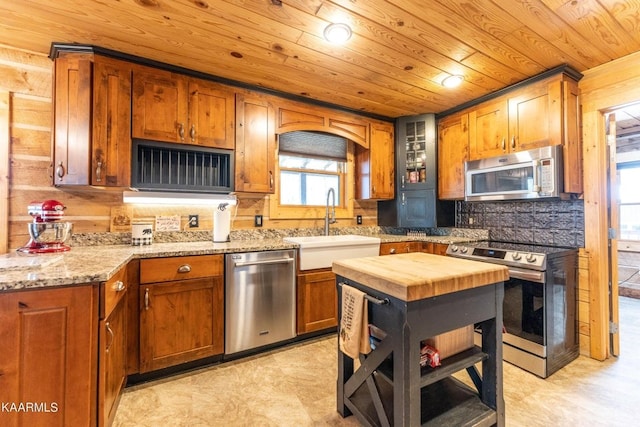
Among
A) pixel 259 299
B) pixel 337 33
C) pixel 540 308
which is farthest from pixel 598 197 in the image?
pixel 259 299

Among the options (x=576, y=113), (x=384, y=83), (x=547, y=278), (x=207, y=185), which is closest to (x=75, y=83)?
(x=207, y=185)

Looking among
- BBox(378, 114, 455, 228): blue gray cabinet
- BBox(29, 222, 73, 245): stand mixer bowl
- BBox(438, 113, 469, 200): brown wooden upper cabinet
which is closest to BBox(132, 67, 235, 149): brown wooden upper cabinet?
BBox(29, 222, 73, 245): stand mixer bowl

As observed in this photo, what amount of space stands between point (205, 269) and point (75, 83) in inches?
64.8

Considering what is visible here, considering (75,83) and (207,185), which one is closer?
(75,83)

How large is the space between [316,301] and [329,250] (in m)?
0.49

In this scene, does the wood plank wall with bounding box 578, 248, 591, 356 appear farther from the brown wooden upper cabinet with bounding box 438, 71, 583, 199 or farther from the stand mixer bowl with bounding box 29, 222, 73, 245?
the stand mixer bowl with bounding box 29, 222, 73, 245

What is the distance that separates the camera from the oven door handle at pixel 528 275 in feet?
6.91

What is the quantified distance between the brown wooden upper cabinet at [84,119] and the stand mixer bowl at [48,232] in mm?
352

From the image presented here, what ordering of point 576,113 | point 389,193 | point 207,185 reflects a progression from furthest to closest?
point 389,193, point 207,185, point 576,113

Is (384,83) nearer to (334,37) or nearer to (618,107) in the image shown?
(334,37)

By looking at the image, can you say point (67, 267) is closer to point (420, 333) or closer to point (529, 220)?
point (420, 333)

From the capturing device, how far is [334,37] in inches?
76.2

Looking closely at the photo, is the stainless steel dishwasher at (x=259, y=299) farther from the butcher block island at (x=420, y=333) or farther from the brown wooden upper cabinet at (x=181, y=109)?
the brown wooden upper cabinet at (x=181, y=109)

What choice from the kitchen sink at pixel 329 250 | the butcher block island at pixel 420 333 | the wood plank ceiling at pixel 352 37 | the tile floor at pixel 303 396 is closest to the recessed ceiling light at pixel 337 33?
the wood plank ceiling at pixel 352 37
